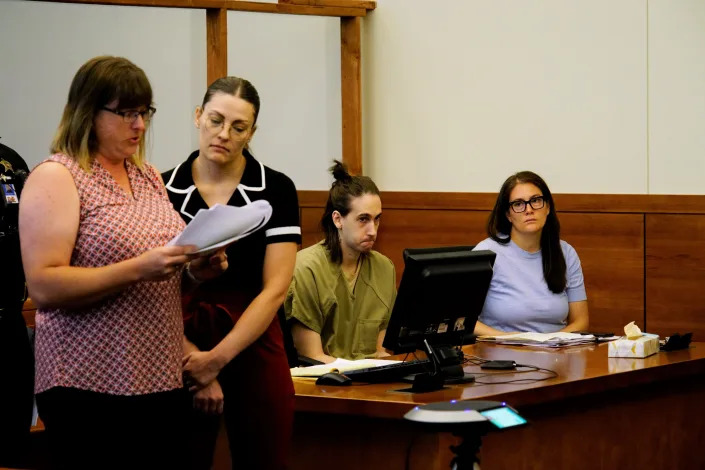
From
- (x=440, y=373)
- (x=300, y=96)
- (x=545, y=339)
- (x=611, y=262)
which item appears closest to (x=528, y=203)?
(x=545, y=339)

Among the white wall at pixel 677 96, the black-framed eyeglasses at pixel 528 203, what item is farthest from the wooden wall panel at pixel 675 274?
the black-framed eyeglasses at pixel 528 203

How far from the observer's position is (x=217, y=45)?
208 inches

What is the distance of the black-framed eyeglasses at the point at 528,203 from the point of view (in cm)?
419

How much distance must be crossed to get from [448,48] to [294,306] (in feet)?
7.93

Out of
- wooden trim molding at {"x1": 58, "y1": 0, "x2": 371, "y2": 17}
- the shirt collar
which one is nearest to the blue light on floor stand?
the shirt collar

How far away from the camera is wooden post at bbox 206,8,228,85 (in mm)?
5273

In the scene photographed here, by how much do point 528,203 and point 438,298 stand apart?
1.40m

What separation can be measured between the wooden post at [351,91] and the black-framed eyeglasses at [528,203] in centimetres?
162

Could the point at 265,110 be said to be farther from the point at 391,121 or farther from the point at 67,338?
the point at 67,338

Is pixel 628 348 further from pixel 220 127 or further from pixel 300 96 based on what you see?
pixel 300 96

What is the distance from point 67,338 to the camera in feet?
6.77

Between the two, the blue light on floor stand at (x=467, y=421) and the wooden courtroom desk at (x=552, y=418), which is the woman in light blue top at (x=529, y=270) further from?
the blue light on floor stand at (x=467, y=421)

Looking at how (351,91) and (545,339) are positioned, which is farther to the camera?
(351,91)

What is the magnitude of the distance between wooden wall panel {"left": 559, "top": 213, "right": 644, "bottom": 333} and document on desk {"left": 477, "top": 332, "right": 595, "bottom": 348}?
1.33m
